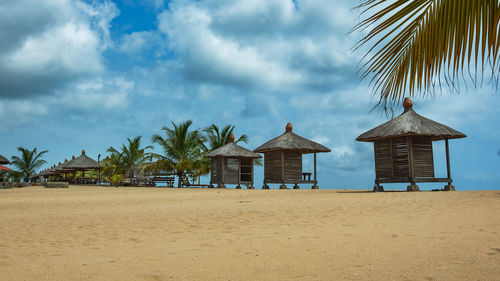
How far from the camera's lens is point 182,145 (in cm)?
2978

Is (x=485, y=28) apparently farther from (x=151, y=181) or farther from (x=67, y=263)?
(x=151, y=181)

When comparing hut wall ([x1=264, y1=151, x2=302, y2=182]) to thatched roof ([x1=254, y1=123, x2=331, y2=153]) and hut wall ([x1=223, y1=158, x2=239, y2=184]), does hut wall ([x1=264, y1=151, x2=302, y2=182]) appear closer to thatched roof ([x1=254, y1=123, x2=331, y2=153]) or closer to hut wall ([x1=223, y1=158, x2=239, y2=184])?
thatched roof ([x1=254, y1=123, x2=331, y2=153])

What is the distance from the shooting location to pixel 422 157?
603 inches

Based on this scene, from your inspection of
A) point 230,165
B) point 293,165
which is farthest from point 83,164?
point 293,165

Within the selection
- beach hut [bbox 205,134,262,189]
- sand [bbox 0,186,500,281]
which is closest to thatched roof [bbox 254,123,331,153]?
beach hut [bbox 205,134,262,189]

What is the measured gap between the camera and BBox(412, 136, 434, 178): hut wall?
1521 centimetres

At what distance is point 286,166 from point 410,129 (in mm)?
8135

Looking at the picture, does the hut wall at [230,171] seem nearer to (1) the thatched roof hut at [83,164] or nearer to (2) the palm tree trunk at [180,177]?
(2) the palm tree trunk at [180,177]

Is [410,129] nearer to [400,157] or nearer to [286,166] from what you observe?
[400,157]

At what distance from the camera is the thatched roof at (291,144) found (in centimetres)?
2095

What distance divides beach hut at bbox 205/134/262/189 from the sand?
49.4 feet

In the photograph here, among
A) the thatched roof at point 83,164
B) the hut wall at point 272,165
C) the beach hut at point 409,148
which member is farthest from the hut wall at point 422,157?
the thatched roof at point 83,164

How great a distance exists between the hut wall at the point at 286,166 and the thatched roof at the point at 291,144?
0.55 metres

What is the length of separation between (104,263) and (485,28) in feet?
14.3
